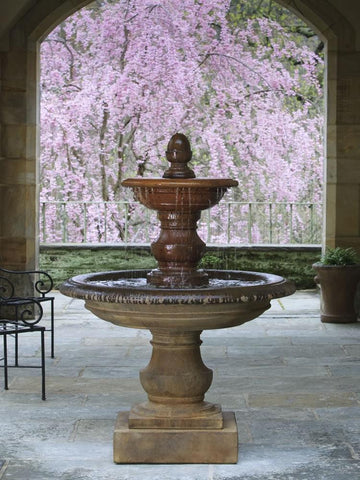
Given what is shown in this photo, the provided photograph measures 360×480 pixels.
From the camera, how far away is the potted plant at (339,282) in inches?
335

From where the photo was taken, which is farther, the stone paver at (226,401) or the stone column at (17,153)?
the stone column at (17,153)

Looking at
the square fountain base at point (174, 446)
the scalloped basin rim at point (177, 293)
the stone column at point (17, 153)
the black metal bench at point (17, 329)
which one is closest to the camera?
the scalloped basin rim at point (177, 293)

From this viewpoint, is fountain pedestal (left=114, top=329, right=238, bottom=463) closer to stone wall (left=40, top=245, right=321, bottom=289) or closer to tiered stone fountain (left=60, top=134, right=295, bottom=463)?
tiered stone fountain (left=60, top=134, right=295, bottom=463)

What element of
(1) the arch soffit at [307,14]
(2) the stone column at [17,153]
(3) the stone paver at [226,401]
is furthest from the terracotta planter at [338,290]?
(2) the stone column at [17,153]

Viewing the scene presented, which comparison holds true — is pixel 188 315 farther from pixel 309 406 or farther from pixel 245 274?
pixel 309 406

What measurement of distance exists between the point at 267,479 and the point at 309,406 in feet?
4.65

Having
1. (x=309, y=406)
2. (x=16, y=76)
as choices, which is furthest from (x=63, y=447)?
(x=16, y=76)

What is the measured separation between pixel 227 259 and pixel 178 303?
7.15m

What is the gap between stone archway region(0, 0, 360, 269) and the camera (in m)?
8.66

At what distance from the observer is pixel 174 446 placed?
4328mm

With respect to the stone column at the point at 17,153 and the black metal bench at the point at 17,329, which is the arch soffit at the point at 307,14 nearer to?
the stone column at the point at 17,153

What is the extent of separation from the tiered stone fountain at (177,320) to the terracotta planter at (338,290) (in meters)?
4.05

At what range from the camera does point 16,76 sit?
8656 mm

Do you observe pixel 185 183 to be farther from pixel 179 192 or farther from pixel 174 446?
pixel 174 446
